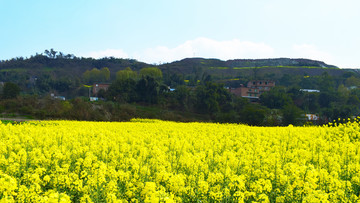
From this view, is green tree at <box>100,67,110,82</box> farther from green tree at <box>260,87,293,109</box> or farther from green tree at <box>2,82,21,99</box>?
green tree at <box>2,82,21,99</box>

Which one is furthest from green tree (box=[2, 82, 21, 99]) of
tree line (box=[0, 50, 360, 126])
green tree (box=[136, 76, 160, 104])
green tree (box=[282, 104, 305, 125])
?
green tree (box=[282, 104, 305, 125])

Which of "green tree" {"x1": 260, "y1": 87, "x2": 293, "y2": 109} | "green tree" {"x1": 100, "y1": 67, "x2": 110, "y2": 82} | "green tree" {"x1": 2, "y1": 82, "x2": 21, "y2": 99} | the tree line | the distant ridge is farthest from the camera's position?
the distant ridge

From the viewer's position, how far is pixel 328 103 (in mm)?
80062

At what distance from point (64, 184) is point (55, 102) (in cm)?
3496

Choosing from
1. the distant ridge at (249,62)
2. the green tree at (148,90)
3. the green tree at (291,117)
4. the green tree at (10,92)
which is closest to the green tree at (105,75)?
the distant ridge at (249,62)

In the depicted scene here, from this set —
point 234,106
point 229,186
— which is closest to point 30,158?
point 229,186

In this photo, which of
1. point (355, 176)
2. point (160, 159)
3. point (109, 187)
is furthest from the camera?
point (160, 159)

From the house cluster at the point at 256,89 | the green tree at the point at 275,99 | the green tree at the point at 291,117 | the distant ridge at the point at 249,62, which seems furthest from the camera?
the distant ridge at the point at 249,62

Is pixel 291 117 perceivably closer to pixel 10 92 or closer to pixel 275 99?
pixel 275 99

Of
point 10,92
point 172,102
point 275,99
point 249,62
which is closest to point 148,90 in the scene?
point 172,102

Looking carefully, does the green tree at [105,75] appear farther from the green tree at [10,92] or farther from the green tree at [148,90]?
the green tree at [10,92]

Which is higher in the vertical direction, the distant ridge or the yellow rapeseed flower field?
the distant ridge

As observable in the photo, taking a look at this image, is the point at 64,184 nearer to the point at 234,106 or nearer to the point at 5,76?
the point at 234,106

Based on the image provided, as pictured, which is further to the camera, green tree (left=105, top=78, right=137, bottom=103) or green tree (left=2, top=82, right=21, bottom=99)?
green tree (left=105, top=78, right=137, bottom=103)
